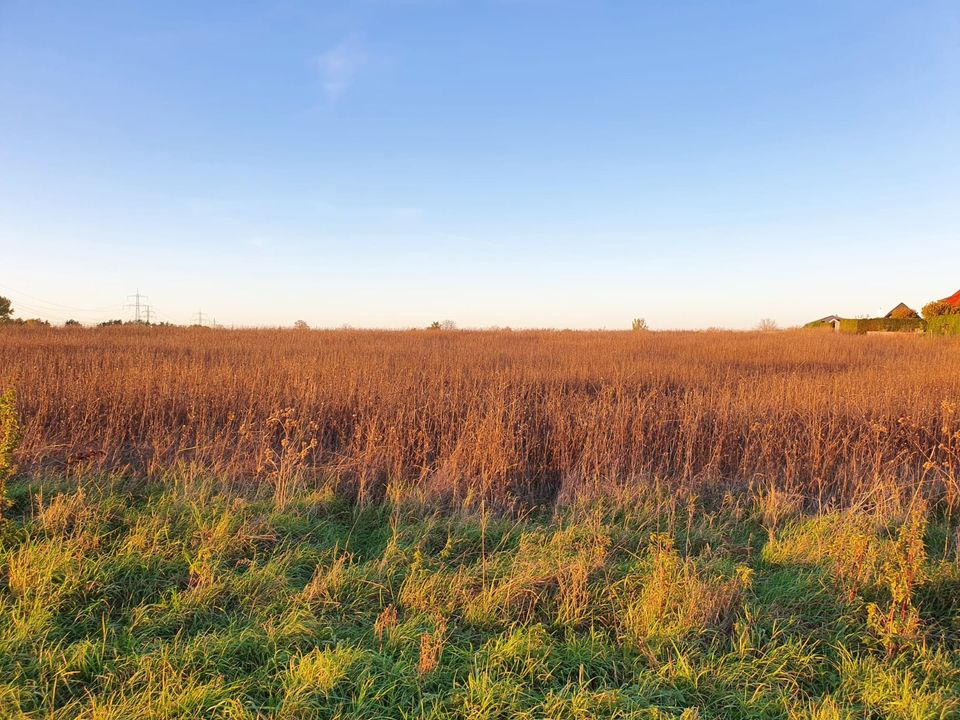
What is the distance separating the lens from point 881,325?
2922 centimetres

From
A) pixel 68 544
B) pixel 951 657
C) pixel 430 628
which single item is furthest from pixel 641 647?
pixel 68 544

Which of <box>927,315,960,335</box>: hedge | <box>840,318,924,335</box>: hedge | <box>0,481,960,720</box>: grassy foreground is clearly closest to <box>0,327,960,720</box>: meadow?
<box>0,481,960,720</box>: grassy foreground

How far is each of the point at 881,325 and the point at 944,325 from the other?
615 centimetres

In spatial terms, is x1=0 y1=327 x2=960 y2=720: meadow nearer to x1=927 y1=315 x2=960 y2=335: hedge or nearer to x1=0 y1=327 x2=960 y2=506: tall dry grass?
x1=0 y1=327 x2=960 y2=506: tall dry grass

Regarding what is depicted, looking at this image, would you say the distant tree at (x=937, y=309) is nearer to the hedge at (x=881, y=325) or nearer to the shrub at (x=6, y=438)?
the hedge at (x=881, y=325)

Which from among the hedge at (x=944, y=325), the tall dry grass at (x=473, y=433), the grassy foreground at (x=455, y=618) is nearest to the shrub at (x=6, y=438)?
the grassy foreground at (x=455, y=618)

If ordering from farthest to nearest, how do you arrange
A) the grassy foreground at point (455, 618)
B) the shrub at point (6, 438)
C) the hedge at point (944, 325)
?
1. the hedge at point (944, 325)
2. the shrub at point (6, 438)
3. the grassy foreground at point (455, 618)

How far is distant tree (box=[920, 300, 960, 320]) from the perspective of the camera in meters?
25.4

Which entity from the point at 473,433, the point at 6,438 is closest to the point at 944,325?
the point at 473,433

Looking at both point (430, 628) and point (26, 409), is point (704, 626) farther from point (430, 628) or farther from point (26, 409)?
point (26, 409)

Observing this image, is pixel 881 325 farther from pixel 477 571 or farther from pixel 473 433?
pixel 477 571

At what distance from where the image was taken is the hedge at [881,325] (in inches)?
1105

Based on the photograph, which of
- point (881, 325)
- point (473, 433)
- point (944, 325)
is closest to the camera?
point (473, 433)

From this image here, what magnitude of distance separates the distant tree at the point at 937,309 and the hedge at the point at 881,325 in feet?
3.85
